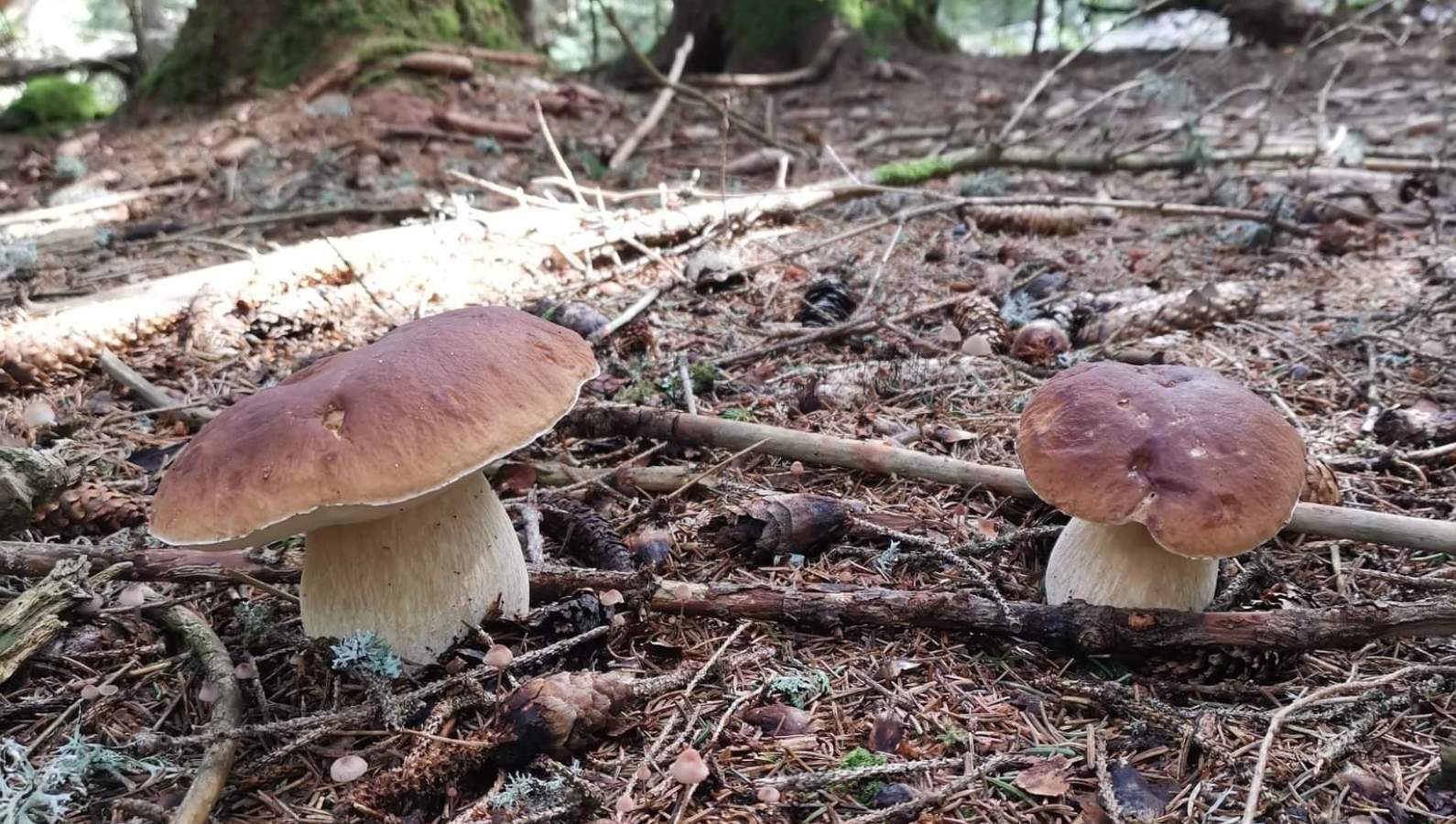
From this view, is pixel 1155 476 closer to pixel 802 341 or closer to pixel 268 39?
pixel 802 341

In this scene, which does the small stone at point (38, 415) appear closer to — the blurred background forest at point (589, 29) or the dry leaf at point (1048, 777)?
the dry leaf at point (1048, 777)

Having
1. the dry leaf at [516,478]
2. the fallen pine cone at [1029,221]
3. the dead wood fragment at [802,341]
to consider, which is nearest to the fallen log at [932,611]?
the dry leaf at [516,478]

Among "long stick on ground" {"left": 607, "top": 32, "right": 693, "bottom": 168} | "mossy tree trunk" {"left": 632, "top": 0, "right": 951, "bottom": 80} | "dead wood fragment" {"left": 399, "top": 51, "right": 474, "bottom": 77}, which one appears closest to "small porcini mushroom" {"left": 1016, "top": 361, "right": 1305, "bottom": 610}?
"long stick on ground" {"left": 607, "top": 32, "right": 693, "bottom": 168}

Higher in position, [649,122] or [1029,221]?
[649,122]

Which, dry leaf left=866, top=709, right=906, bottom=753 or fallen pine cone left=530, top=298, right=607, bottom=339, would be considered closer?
dry leaf left=866, top=709, right=906, bottom=753

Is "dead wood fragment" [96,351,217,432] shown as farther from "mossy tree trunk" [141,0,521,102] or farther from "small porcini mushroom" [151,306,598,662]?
"mossy tree trunk" [141,0,521,102]

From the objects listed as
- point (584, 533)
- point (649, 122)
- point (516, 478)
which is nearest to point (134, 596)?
point (516, 478)

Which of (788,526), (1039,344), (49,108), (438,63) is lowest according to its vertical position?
(788,526)

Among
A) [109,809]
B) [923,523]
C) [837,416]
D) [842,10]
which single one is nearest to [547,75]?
[842,10]
